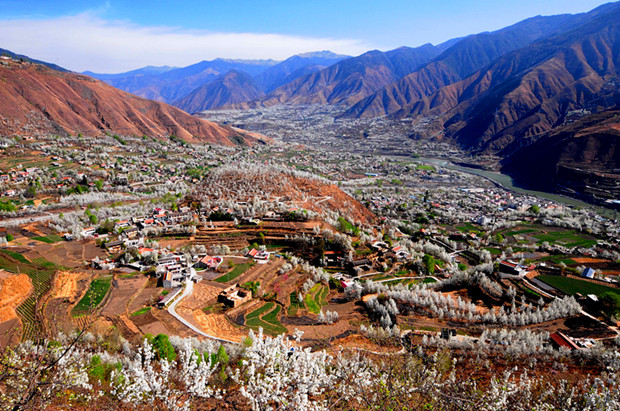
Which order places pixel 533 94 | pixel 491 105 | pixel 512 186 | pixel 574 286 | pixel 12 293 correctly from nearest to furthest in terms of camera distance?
pixel 12 293 < pixel 574 286 < pixel 512 186 < pixel 533 94 < pixel 491 105

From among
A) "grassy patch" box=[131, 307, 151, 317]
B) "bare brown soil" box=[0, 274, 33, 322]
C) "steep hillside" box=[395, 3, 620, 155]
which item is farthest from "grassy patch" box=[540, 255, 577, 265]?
"steep hillside" box=[395, 3, 620, 155]

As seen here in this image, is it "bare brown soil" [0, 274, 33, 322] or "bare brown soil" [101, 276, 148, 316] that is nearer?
"bare brown soil" [0, 274, 33, 322]

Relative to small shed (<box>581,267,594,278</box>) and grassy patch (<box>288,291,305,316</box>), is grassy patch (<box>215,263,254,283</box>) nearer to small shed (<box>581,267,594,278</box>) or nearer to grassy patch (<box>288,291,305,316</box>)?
grassy patch (<box>288,291,305,316</box>)

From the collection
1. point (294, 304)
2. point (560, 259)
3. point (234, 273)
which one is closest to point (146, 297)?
point (234, 273)

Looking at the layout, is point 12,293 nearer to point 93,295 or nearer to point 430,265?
point 93,295

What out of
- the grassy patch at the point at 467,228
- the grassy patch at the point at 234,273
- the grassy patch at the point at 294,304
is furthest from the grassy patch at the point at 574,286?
the grassy patch at the point at 234,273
